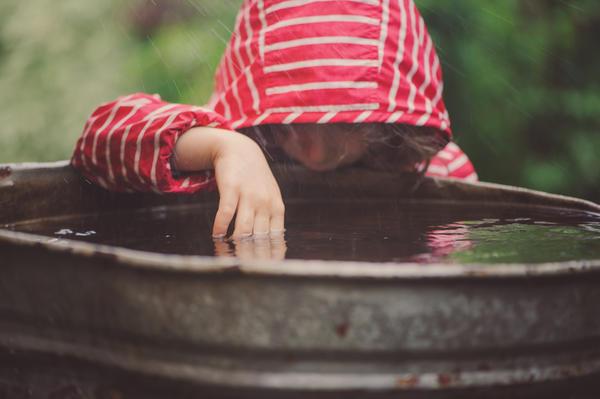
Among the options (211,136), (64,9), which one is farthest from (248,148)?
(64,9)

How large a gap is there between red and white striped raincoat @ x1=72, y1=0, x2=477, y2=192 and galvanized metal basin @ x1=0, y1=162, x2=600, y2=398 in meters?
0.49

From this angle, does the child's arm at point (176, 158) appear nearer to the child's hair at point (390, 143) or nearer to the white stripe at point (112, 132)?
the white stripe at point (112, 132)

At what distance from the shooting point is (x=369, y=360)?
22.5 inches

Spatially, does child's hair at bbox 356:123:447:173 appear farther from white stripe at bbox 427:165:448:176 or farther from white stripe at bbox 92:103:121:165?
white stripe at bbox 92:103:121:165

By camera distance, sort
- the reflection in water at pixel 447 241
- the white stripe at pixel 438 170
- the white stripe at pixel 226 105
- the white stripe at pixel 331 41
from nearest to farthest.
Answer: the reflection in water at pixel 447 241 < the white stripe at pixel 331 41 < the white stripe at pixel 226 105 < the white stripe at pixel 438 170

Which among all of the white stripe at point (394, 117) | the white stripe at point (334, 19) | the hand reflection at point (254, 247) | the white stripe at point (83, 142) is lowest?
the hand reflection at point (254, 247)

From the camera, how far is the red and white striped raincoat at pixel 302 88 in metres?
1.12

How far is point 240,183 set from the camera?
0.91m

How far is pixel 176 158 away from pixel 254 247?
1.02 ft

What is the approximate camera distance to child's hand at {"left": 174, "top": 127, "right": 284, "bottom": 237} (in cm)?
90

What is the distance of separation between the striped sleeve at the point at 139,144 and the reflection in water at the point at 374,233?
0.30 ft

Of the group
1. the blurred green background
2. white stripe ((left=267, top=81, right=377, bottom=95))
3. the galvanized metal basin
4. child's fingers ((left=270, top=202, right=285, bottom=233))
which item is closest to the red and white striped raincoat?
white stripe ((left=267, top=81, right=377, bottom=95))

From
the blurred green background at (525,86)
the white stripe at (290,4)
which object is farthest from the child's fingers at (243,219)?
the blurred green background at (525,86)

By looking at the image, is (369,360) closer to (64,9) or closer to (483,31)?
(483,31)
